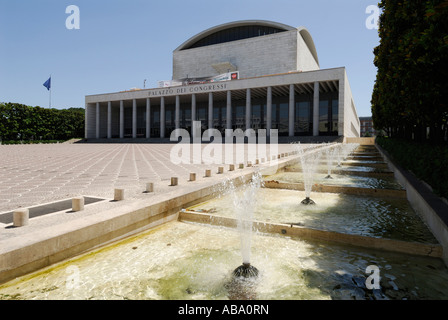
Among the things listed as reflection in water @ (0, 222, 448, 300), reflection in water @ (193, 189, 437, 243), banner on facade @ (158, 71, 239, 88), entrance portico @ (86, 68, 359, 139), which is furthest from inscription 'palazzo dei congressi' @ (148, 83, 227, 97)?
reflection in water @ (0, 222, 448, 300)

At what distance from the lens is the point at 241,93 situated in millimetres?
44531

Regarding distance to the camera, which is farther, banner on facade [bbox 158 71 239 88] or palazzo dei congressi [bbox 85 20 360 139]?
banner on facade [bbox 158 71 239 88]

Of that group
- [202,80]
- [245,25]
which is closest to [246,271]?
[202,80]

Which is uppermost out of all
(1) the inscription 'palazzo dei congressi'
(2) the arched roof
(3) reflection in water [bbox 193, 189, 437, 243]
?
(2) the arched roof

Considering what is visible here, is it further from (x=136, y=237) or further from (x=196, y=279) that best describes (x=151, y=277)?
(x=136, y=237)

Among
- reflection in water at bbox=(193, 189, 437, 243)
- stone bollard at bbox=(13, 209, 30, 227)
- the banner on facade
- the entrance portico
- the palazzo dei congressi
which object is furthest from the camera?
the banner on facade

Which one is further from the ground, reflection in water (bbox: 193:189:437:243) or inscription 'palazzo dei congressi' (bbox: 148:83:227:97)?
inscription 'palazzo dei congressi' (bbox: 148:83:227:97)

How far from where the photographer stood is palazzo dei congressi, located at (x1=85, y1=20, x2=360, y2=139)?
39406mm

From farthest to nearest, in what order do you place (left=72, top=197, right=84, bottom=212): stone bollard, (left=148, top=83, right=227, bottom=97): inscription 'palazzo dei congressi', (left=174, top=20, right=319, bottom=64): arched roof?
(left=174, top=20, right=319, bottom=64): arched roof < (left=148, top=83, right=227, bottom=97): inscription 'palazzo dei congressi' < (left=72, top=197, right=84, bottom=212): stone bollard

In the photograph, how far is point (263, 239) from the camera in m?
4.04

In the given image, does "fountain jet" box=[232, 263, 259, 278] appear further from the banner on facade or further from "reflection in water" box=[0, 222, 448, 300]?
the banner on facade

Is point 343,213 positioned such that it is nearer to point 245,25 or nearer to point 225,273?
point 225,273
